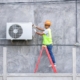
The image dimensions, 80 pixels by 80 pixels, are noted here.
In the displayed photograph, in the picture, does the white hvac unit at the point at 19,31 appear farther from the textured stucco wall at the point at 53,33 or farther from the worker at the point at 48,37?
the worker at the point at 48,37

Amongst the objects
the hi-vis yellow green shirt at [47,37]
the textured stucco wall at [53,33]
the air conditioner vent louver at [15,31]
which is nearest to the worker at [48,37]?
the hi-vis yellow green shirt at [47,37]

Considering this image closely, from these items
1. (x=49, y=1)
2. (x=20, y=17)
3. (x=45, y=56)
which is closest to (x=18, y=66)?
(x=45, y=56)

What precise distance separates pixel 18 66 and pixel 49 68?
97cm

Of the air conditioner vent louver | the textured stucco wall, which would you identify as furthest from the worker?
the air conditioner vent louver

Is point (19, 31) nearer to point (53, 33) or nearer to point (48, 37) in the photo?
point (48, 37)

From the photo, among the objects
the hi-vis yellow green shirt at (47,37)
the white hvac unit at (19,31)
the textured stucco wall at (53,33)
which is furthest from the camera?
the textured stucco wall at (53,33)

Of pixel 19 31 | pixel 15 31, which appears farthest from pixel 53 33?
pixel 15 31

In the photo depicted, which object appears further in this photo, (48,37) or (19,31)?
(19,31)

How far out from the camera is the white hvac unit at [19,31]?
32.3 ft

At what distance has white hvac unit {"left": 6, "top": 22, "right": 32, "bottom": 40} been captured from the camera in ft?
32.3

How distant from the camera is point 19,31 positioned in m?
9.87

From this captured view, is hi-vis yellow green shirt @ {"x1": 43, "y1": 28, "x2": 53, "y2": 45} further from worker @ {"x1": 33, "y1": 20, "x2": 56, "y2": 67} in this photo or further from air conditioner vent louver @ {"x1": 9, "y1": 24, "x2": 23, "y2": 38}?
air conditioner vent louver @ {"x1": 9, "y1": 24, "x2": 23, "y2": 38}

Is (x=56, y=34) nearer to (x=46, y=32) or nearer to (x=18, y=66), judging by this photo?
(x=46, y=32)

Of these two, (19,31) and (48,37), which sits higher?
(19,31)
